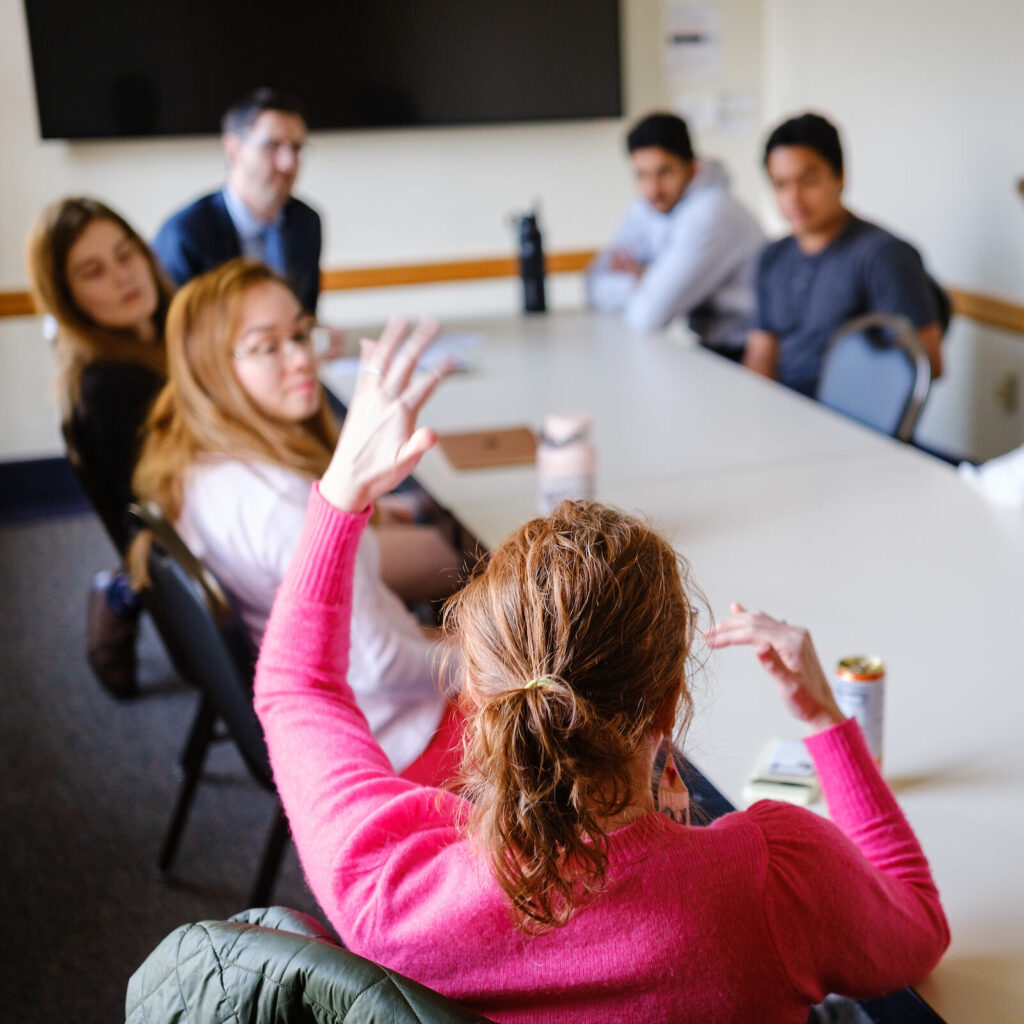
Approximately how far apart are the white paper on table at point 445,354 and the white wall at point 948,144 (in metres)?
1.69

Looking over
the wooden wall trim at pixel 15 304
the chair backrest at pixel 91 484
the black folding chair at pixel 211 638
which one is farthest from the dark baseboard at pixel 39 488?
the black folding chair at pixel 211 638

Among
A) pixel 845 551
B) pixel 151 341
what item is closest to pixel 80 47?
pixel 151 341

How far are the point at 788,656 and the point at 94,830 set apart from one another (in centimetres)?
181

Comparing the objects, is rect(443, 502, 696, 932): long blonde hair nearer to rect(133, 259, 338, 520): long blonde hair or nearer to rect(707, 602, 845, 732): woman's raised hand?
rect(707, 602, 845, 732): woman's raised hand

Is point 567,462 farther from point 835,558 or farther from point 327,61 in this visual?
point 327,61

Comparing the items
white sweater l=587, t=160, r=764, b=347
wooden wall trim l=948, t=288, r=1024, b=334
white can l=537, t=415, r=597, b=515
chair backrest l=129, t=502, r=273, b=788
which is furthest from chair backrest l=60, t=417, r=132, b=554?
wooden wall trim l=948, t=288, r=1024, b=334

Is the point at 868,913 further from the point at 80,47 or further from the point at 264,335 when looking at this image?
the point at 80,47

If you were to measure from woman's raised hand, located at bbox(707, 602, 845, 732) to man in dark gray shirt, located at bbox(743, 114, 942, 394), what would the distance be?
2057mm

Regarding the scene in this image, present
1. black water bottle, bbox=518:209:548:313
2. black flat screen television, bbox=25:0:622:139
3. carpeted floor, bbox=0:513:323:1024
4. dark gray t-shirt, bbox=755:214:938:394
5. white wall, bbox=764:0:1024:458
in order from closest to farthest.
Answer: carpeted floor, bbox=0:513:323:1024
dark gray t-shirt, bbox=755:214:938:394
white wall, bbox=764:0:1024:458
black water bottle, bbox=518:209:548:313
black flat screen television, bbox=25:0:622:139

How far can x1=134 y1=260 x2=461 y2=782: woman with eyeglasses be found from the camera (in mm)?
1649

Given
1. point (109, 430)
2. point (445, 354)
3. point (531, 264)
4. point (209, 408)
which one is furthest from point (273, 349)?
point (531, 264)

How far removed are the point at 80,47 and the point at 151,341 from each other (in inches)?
85.3

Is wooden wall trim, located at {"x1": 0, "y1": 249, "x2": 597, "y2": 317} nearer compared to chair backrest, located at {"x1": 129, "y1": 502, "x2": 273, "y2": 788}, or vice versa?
chair backrest, located at {"x1": 129, "y1": 502, "x2": 273, "y2": 788}

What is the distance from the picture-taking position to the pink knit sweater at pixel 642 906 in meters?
0.80
